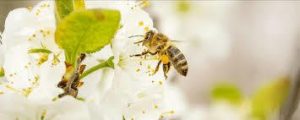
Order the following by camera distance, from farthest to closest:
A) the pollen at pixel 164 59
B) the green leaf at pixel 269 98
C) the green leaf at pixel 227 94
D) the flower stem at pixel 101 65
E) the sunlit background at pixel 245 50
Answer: the sunlit background at pixel 245 50
the green leaf at pixel 227 94
the green leaf at pixel 269 98
the pollen at pixel 164 59
the flower stem at pixel 101 65

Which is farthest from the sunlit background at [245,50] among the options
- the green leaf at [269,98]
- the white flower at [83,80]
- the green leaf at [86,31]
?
the green leaf at [86,31]

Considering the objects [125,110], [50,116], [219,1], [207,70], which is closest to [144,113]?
[125,110]

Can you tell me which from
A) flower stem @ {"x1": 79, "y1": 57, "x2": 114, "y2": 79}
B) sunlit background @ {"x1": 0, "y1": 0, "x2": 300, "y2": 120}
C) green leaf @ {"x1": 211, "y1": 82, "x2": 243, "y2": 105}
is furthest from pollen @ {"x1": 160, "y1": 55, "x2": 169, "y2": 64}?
sunlit background @ {"x1": 0, "y1": 0, "x2": 300, "y2": 120}

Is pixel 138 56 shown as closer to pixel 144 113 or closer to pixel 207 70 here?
pixel 144 113

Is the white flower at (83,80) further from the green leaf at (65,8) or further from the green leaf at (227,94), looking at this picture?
the green leaf at (227,94)

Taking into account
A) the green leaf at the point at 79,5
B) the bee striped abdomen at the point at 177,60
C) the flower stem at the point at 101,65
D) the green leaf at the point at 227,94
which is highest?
the green leaf at the point at 79,5

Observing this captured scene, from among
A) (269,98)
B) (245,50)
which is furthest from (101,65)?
(245,50)
